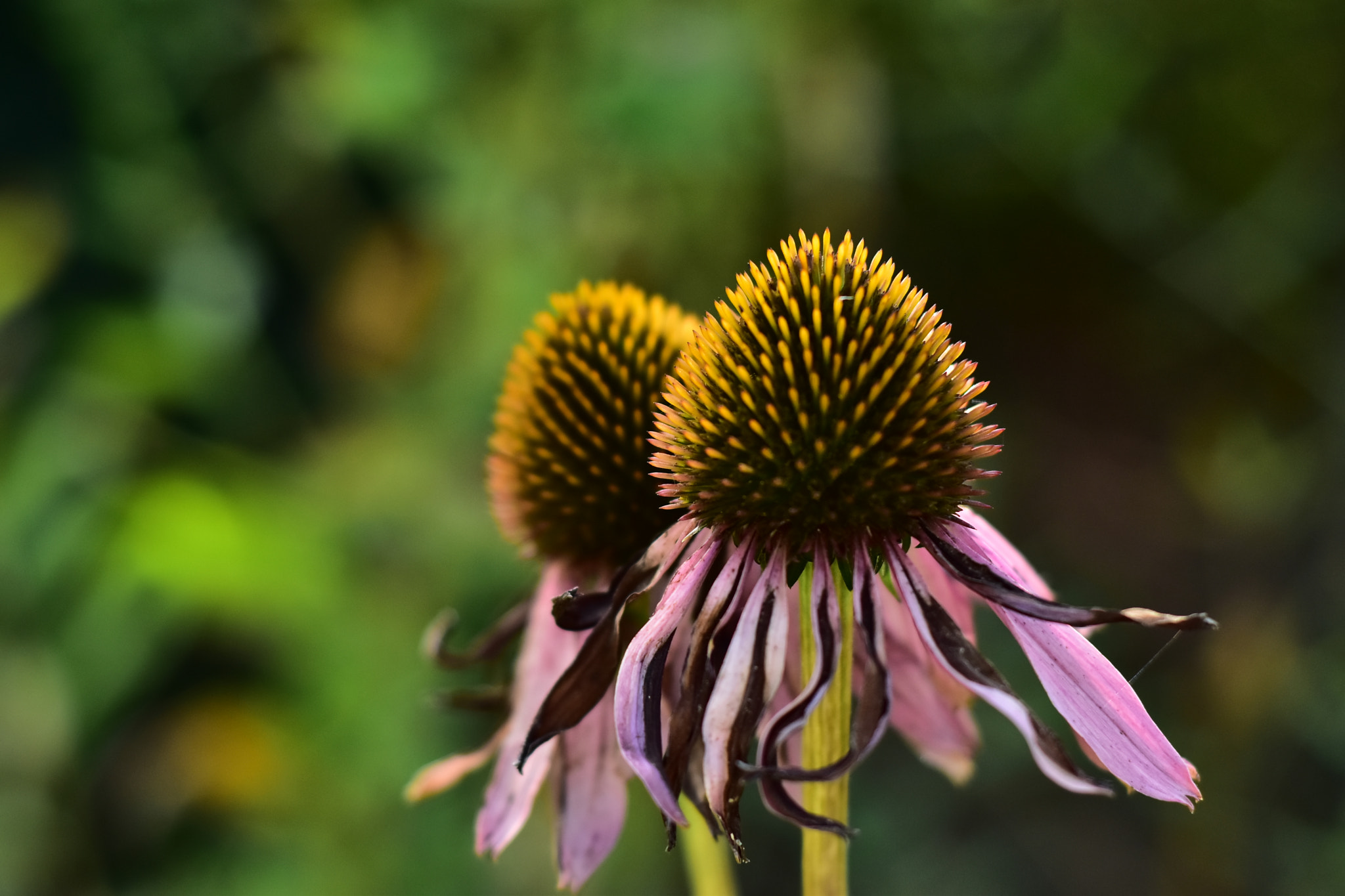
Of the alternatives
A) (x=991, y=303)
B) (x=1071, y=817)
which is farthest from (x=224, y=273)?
(x=1071, y=817)

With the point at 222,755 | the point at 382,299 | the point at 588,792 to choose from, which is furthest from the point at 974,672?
the point at 222,755

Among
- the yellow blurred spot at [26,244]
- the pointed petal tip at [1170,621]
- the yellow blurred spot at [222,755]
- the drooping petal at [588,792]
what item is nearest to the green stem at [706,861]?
the drooping petal at [588,792]

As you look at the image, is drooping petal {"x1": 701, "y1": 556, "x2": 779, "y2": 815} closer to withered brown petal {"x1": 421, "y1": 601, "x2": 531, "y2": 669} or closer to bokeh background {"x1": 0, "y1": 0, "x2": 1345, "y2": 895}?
withered brown petal {"x1": 421, "y1": 601, "x2": 531, "y2": 669}

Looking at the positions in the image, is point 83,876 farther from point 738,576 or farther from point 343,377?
point 738,576

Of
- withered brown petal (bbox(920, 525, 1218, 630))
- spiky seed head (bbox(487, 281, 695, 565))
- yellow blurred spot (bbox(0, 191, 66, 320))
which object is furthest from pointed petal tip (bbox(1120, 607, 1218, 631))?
yellow blurred spot (bbox(0, 191, 66, 320))

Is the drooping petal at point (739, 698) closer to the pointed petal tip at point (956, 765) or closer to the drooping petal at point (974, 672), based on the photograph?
the drooping petal at point (974, 672)

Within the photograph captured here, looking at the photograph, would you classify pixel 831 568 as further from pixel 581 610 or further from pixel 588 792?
pixel 588 792

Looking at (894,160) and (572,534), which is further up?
(894,160)
